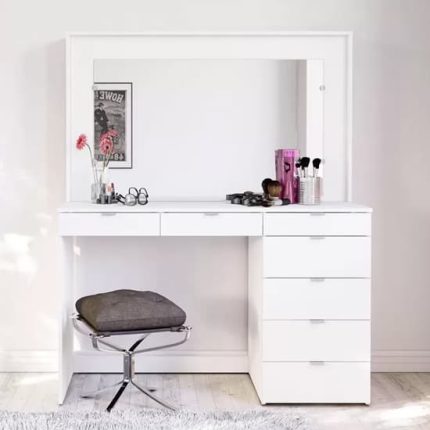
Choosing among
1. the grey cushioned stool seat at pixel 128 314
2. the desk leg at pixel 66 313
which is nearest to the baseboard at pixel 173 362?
the desk leg at pixel 66 313

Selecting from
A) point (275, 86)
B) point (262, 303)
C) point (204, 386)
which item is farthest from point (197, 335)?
point (275, 86)

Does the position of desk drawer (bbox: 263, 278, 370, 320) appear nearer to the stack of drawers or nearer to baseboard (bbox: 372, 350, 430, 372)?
the stack of drawers

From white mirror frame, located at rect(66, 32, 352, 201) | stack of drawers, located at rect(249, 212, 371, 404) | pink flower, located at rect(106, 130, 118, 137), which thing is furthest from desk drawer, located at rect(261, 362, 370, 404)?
pink flower, located at rect(106, 130, 118, 137)

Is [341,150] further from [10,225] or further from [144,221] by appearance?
[10,225]

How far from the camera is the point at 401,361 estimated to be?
435 centimetres

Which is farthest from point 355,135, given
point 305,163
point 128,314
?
point 128,314

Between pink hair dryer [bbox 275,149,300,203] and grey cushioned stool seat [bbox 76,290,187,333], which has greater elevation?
pink hair dryer [bbox 275,149,300,203]

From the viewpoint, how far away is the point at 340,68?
13.6 feet

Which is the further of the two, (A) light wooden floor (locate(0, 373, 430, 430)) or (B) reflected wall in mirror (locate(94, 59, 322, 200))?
(B) reflected wall in mirror (locate(94, 59, 322, 200))

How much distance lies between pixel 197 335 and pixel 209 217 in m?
0.83

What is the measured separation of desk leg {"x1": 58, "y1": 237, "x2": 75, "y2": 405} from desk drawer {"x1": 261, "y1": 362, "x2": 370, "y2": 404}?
86cm

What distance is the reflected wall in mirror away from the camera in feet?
13.6

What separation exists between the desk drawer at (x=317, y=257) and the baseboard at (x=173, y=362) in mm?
761

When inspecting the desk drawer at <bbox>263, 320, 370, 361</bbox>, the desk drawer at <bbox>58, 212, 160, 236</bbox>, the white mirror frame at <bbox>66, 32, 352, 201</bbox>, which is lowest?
the desk drawer at <bbox>263, 320, 370, 361</bbox>
